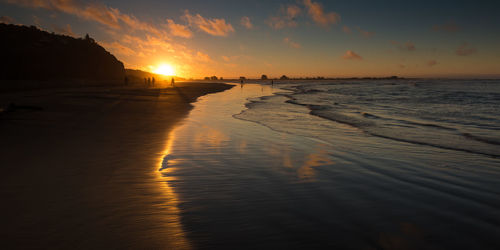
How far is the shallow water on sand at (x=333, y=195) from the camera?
133 inches

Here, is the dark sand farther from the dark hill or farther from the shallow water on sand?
the dark hill

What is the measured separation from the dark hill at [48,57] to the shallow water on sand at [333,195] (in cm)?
7450

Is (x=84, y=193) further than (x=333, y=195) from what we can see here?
No

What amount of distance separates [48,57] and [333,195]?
304 ft

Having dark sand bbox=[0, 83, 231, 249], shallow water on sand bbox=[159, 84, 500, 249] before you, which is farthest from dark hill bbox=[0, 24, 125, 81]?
shallow water on sand bbox=[159, 84, 500, 249]

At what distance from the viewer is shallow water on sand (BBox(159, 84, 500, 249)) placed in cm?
338

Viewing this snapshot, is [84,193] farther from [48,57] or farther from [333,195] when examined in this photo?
[48,57]

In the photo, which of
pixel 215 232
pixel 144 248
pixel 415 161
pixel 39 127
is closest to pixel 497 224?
pixel 415 161

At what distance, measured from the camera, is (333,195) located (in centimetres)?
472

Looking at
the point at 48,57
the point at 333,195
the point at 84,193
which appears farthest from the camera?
the point at 48,57

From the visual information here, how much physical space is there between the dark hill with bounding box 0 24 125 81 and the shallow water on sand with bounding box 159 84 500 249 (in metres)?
74.5

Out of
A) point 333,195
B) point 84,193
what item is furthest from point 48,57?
point 333,195

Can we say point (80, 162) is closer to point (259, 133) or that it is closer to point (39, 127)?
point (39, 127)

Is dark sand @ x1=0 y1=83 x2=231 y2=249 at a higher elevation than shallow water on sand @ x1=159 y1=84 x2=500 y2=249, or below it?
higher
